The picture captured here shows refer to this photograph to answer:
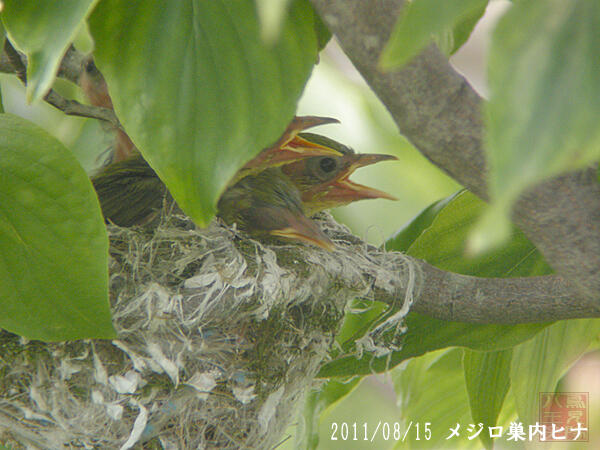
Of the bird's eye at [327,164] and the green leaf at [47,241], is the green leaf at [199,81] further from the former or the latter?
the bird's eye at [327,164]

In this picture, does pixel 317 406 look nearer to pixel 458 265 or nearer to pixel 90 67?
pixel 458 265

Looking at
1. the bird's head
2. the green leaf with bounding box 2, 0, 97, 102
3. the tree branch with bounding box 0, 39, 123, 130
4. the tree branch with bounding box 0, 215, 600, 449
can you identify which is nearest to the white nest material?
the tree branch with bounding box 0, 215, 600, 449

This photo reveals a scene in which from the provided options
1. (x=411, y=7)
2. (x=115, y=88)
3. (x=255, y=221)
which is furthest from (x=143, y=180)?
(x=411, y=7)

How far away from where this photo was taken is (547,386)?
1.04m

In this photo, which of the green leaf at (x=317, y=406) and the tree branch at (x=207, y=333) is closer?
the tree branch at (x=207, y=333)

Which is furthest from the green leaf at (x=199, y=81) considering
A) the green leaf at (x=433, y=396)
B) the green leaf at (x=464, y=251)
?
the green leaf at (x=433, y=396)

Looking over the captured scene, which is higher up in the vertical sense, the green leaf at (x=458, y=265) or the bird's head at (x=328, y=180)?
the bird's head at (x=328, y=180)

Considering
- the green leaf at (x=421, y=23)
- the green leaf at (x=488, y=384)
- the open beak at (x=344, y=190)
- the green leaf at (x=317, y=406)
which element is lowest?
the green leaf at (x=317, y=406)

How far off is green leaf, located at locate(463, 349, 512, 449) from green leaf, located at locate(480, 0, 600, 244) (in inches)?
32.1

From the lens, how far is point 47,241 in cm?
63

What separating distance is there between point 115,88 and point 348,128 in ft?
3.70

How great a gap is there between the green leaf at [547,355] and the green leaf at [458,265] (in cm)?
11

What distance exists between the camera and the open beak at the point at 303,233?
2.98 feet

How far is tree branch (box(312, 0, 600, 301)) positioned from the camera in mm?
526
